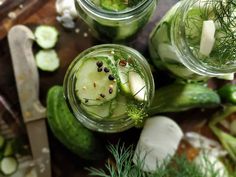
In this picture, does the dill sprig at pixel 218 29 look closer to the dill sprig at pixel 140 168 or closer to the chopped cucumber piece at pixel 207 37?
the chopped cucumber piece at pixel 207 37

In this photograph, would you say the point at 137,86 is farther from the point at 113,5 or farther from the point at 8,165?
the point at 8,165

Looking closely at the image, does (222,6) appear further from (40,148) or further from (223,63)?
(40,148)

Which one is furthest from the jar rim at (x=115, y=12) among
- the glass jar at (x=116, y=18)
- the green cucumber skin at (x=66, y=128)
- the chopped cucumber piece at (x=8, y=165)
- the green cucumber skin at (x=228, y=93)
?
the chopped cucumber piece at (x=8, y=165)

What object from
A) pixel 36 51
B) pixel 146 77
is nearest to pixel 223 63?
pixel 146 77

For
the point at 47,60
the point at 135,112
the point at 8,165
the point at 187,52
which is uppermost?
the point at 187,52

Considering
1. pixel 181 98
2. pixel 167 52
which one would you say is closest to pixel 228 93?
pixel 181 98
